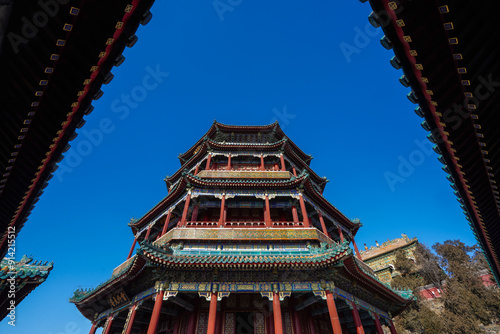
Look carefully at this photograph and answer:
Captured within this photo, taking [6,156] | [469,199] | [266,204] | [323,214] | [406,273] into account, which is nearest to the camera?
[6,156]

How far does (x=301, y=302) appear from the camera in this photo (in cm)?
1230

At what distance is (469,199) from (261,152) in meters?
14.5

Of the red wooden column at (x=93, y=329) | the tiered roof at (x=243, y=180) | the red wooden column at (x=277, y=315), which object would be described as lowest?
the red wooden column at (x=277, y=315)

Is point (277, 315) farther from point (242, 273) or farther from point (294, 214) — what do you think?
point (294, 214)

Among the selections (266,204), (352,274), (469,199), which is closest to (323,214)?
(266,204)

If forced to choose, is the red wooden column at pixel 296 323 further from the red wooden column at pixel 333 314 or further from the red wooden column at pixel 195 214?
the red wooden column at pixel 195 214

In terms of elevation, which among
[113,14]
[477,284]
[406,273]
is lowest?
[113,14]

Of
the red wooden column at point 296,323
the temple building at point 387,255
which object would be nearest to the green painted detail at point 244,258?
the red wooden column at point 296,323

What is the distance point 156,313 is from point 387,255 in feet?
117

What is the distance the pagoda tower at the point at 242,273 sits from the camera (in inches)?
423

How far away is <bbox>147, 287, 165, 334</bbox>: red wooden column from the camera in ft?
31.7

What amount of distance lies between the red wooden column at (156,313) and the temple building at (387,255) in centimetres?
3223

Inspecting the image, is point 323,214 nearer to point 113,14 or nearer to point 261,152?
point 261,152

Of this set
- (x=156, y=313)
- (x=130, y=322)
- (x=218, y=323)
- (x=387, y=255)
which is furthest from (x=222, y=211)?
(x=387, y=255)
